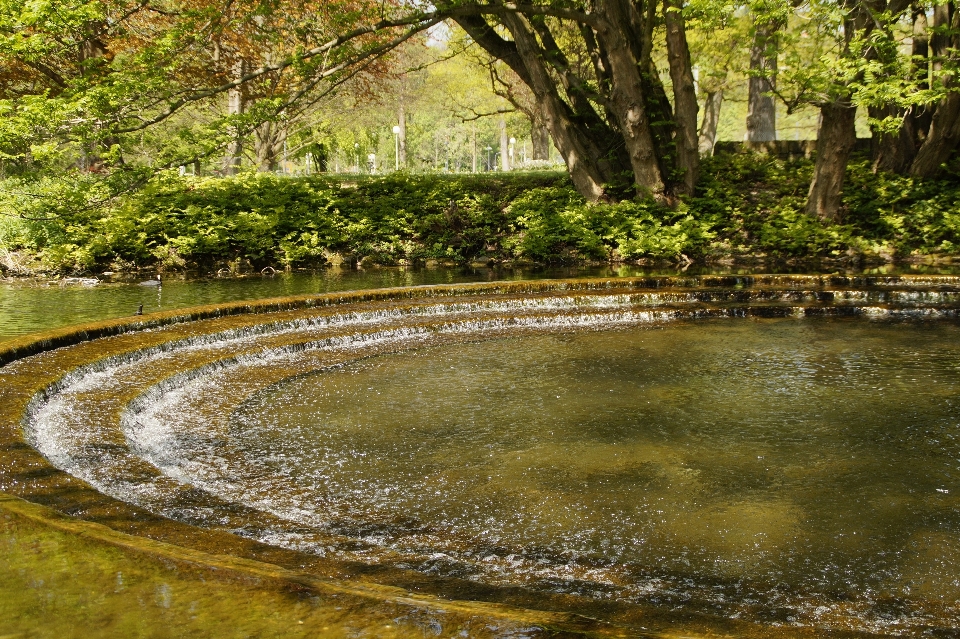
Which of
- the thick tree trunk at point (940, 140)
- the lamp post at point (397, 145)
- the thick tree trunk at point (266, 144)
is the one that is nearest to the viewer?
the thick tree trunk at point (940, 140)

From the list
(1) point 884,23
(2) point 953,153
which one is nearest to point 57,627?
(1) point 884,23

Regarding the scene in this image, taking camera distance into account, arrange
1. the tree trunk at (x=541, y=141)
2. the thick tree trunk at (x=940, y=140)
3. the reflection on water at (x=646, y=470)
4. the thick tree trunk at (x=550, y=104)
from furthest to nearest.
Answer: the tree trunk at (x=541, y=141)
the thick tree trunk at (x=940, y=140)
the thick tree trunk at (x=550, y=104)
the reflection on water at (x=646, y=470)

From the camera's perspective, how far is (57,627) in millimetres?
2721

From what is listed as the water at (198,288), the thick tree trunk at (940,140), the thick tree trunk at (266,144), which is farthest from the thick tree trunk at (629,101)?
the thick tree trunk at (266,144)

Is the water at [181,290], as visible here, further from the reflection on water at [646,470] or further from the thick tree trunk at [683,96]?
the reflection on water at [646,470]

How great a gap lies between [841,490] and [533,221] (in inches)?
571

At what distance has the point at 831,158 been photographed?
1711 centimetres

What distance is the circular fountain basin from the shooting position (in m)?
4.14

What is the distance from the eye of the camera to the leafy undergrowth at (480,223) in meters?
17.9

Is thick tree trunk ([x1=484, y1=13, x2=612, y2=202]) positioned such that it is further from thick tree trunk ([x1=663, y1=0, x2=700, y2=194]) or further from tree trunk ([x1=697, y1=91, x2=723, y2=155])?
tree trunk ([x1=697, y1=91, x2=723, y2=155])

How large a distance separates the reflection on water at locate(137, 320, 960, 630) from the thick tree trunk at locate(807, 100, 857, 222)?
8153mm

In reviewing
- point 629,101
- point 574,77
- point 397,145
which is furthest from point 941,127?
point 397,145

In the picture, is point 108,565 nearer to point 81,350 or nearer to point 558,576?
point 558,576

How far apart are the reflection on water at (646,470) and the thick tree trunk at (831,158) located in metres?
8.15
